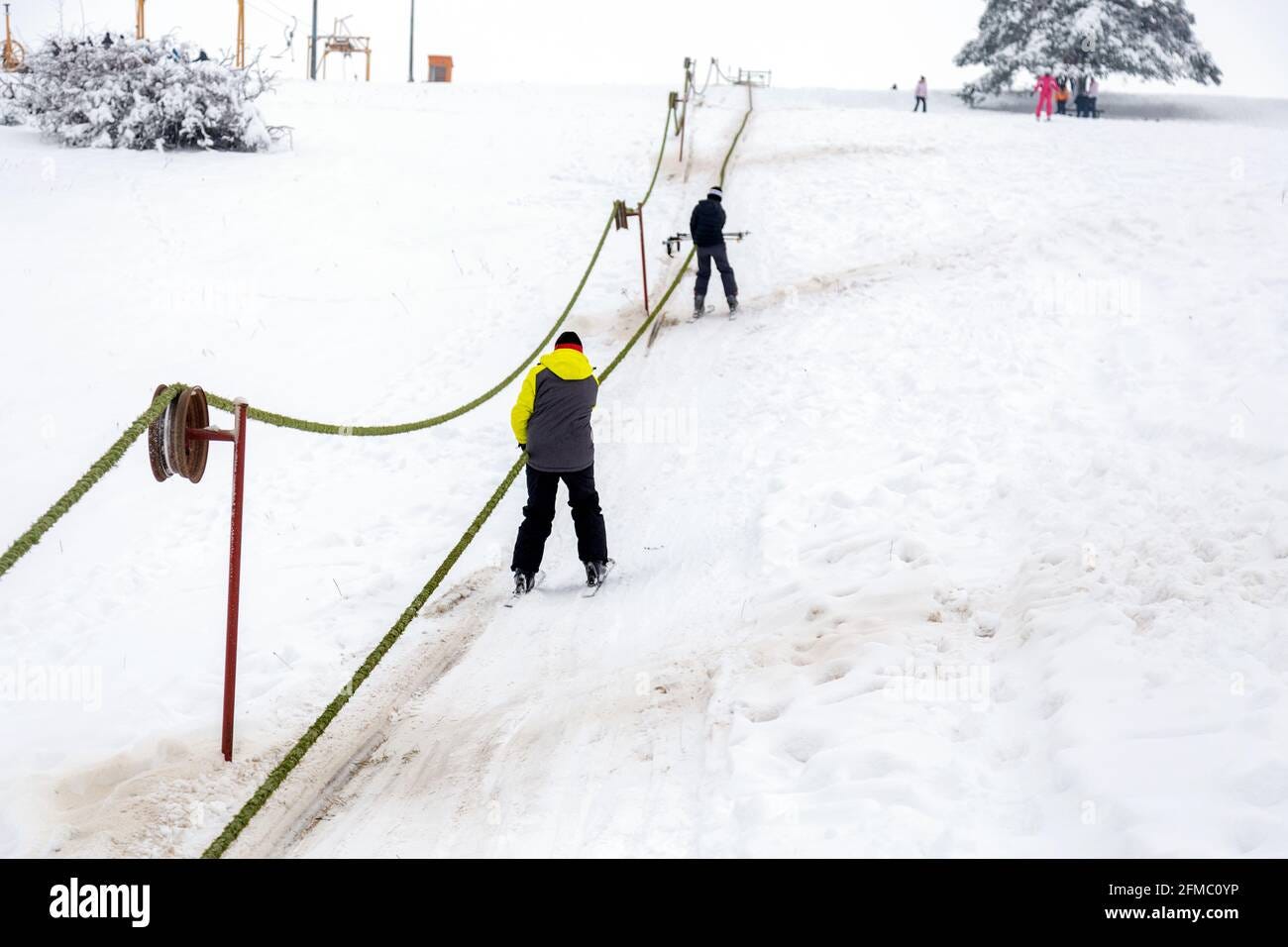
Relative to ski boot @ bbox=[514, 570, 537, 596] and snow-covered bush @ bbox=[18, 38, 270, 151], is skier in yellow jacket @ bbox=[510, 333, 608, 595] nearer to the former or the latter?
ski boot @ bbox=[514, 570, 537, 596]

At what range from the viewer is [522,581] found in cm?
704

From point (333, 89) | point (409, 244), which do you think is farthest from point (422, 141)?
point (333, 89)

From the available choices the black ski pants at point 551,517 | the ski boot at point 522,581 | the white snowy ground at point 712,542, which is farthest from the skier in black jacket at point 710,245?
the ski boot at point 522,581

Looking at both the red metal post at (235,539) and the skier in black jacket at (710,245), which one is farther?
the skier in black jacket at (710,245)

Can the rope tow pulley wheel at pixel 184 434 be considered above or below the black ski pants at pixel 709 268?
below

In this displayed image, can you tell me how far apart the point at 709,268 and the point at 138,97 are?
15064mm

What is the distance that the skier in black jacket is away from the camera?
1314 centimetres

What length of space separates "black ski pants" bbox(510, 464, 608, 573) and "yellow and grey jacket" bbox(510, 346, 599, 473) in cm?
9

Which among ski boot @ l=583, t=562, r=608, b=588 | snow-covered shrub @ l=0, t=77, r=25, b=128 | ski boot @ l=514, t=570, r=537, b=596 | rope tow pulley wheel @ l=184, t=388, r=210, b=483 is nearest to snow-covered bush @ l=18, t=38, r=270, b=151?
snow-covered shrub @ l=0, t=77, r=25, b=128

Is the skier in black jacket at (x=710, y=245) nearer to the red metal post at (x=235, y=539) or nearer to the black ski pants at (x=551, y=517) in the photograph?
the black ski pants at (x=551, y=517)

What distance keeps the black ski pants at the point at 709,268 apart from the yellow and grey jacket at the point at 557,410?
6.58 meters

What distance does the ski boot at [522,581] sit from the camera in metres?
7.03

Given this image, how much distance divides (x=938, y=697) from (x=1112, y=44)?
1306 inches
